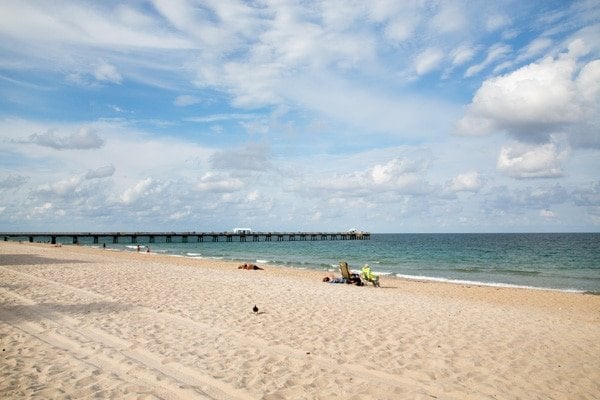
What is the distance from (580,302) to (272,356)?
1369 centimetres

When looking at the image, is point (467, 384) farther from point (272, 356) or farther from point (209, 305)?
point (209, 305)

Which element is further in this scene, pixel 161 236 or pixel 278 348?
pixel 161 236

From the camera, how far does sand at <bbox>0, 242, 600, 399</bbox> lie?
479 cm

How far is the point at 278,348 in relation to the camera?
20.7 ft

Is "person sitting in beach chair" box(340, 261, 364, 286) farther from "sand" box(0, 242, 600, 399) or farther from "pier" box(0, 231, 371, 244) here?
"pier" box(0, 231, 371, 244)

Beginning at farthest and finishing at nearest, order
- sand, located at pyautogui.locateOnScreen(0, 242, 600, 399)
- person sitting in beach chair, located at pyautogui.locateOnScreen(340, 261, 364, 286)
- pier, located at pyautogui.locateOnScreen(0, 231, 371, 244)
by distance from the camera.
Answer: pier, located at pyautogui.locateOnScreen(0, 231, 371, 244), person sitting in beach chair, located at pyautogui.locateOnScreen(340, 261, 364, 286), sand, located at pyautogui.locateOnScreen(0, 242, 600, 399)

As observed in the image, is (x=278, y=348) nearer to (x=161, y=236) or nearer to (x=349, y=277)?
(x=349, y=277)

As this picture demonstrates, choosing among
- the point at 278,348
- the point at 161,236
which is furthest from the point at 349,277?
the point at 161,236

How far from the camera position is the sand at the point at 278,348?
479 cm

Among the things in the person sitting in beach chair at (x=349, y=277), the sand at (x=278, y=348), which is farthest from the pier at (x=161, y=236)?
the sand at (x=278, y=348)

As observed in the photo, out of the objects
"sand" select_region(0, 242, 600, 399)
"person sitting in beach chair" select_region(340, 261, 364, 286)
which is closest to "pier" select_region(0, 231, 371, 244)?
"person sitting in beach chair" select_region(340, 261, 364, 286)

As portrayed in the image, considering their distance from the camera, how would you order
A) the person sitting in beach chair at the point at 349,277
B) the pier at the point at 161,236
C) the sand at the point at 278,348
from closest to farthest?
the sand at the point at 278,348 < the person sitting in beach chair at the point at 349,277 < the pier at the point at 161,236

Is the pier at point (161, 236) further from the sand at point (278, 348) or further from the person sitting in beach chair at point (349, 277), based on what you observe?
the sand at point (278, 348)

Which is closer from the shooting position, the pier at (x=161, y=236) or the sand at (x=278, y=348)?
the sand at (x=278, y=348)
